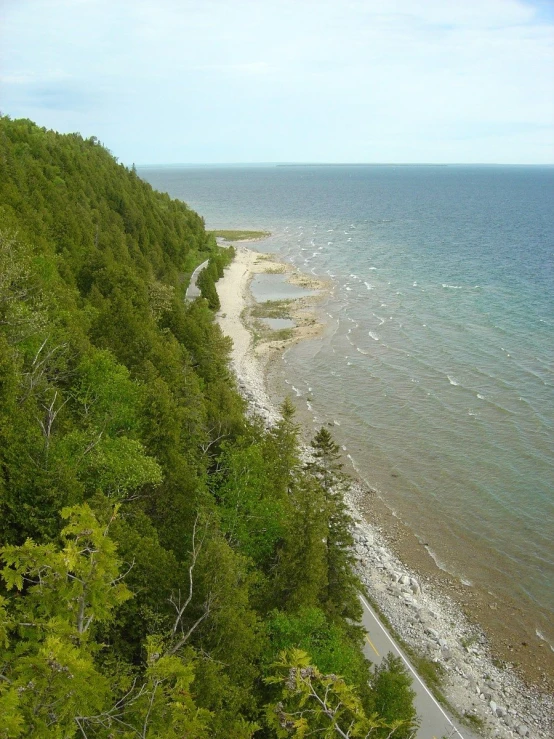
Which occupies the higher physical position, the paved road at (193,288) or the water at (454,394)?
the paved road at (193,288)

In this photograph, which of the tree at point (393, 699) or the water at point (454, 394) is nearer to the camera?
the tree at point (393, 699)

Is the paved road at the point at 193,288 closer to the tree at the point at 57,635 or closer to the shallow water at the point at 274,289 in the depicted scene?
the shallow water at the point at 274,289

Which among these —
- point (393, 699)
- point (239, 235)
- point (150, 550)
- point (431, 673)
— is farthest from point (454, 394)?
point (239, 235)

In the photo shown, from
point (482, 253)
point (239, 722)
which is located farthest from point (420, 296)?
point (239, 722)

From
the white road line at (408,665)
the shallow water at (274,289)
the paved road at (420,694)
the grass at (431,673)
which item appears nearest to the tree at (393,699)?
the paved road at (420,694)

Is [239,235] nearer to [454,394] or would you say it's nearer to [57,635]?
[454,394]

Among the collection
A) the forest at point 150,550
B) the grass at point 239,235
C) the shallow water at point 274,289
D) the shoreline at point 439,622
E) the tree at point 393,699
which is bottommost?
the shoreline at point 439,622

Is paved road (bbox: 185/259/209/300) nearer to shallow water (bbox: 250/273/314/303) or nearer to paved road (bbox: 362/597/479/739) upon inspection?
shallow water (bbox: 250/273/314/303)

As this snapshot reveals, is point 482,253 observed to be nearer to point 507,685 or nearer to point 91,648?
point 507,685
